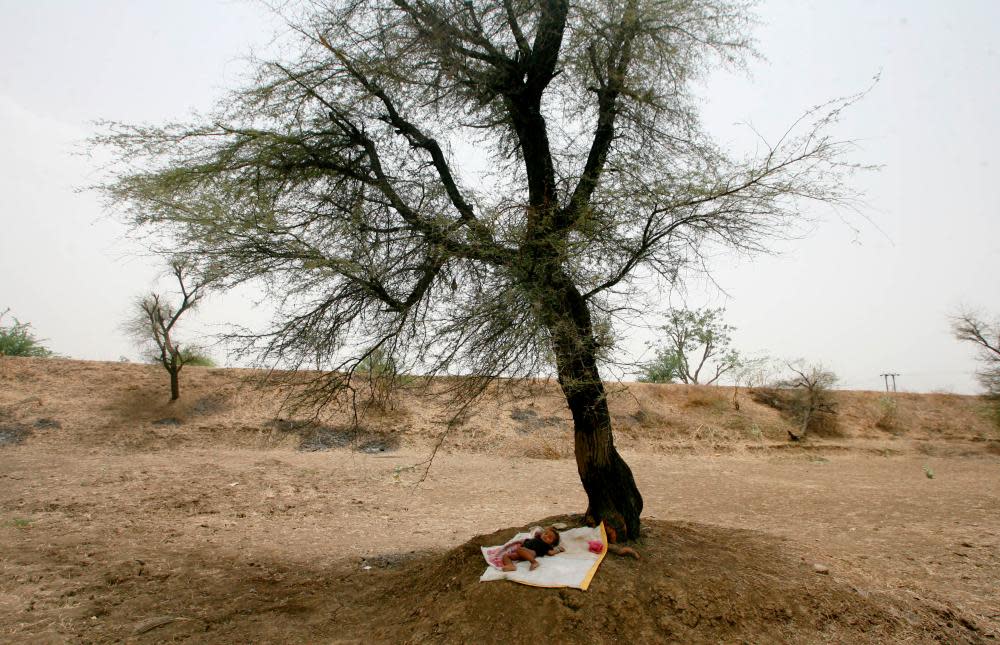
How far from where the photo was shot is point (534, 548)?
15.3 feet

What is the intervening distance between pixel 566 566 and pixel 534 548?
34 centimetres

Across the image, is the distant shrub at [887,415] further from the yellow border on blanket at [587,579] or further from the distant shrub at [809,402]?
the yellow border on blanket at [587,579]

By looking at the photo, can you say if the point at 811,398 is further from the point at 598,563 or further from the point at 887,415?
the point at 598,563

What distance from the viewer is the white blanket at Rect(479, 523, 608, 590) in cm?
421

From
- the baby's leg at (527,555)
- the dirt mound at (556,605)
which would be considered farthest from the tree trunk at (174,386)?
the baby's leg at (527,555)

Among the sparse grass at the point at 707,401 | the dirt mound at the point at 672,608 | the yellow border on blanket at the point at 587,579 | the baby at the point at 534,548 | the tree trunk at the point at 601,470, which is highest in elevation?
the sparse grass at the point at 707,401

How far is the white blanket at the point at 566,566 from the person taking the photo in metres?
4.21

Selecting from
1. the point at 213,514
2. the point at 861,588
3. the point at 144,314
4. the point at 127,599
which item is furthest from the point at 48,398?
the point at 861,588

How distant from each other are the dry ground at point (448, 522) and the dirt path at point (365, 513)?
0.05 meters

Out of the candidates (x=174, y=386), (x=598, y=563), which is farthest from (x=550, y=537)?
(x=174, y=386)

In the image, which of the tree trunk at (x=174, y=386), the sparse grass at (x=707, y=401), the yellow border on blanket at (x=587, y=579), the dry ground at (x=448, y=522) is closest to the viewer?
the yellow border on blanket at (x=587, y=579)

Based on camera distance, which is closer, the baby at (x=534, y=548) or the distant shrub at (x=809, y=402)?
the baby at (x=534, y=548)

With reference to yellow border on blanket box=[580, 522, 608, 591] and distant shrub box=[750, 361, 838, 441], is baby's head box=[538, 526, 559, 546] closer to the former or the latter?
yellow border on blanket box=[580, 522, 608, 591]

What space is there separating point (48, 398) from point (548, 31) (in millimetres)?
16387
